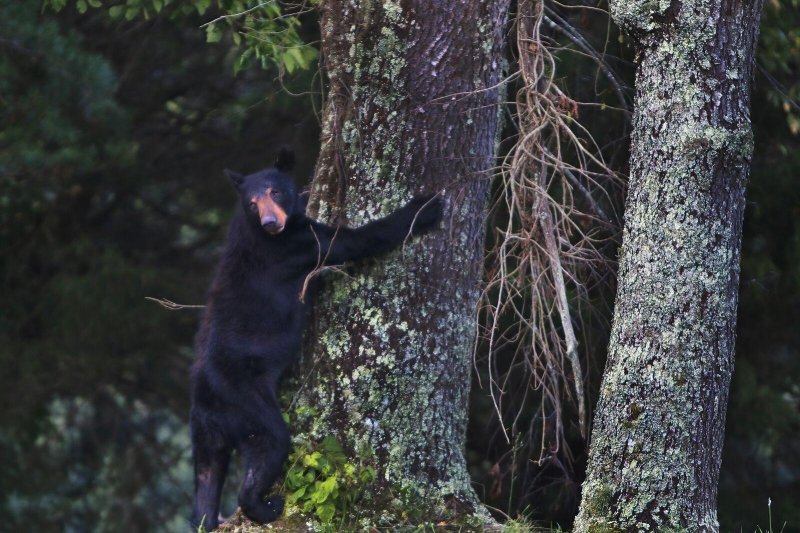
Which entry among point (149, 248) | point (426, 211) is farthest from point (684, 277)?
point (149, 248)

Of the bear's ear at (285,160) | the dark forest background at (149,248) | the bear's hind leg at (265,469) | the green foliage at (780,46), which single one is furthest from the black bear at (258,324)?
the green foliage at (780,46)

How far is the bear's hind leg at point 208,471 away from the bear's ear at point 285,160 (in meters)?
1.26

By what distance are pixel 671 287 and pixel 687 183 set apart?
0.35 m

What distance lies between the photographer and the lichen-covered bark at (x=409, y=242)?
409cm

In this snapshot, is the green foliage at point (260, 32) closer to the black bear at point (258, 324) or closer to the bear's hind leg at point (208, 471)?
the black bear at point (258, 324)

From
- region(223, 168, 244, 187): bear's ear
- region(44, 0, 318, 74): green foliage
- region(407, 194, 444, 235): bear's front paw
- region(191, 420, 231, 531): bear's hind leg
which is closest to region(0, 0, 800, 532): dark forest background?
region(44, 0, 318, 74): green foliage

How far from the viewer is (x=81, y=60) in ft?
22.1

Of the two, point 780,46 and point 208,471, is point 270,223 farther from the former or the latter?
point 780,46

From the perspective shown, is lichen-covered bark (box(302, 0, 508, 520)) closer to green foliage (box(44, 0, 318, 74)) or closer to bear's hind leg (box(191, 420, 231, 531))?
bear's hind leg (box(191, 420, 231, 531))

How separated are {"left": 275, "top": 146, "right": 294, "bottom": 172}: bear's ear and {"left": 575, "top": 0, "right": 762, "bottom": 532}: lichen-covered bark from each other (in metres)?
1.89

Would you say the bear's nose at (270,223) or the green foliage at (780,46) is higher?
the green foliage at (780,46)

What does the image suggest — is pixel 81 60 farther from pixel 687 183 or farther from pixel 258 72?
pixel 687 183

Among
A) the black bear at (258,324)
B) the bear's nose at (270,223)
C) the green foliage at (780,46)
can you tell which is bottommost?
the black bear at (258,324)

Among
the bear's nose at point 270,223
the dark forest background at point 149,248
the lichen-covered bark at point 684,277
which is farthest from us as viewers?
the dark forest background at point 149,248
